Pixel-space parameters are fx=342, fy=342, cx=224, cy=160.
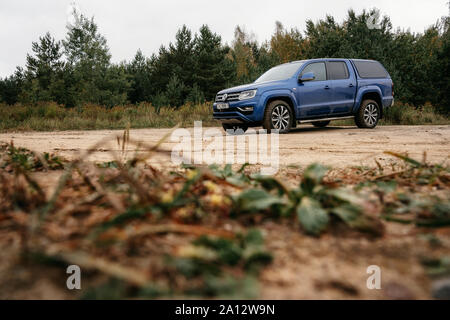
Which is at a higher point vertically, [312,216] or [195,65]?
[195,65]

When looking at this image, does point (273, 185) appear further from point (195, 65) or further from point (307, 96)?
point (195, 65)

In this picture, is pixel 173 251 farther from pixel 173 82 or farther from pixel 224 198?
pixel 173 82

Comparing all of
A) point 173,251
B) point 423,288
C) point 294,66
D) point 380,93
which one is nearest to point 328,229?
point 423,288

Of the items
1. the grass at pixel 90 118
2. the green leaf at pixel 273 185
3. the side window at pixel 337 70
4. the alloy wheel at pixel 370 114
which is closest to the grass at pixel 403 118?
the alloy wheel at pixel 370 114

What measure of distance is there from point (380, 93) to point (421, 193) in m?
9.36

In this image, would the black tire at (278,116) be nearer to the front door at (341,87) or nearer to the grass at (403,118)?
the front door at (341,87)

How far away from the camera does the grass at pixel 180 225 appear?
2.43 ft

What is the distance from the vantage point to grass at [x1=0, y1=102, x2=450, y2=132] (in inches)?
472

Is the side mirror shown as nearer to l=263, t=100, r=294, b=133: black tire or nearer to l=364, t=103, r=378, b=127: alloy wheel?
l=263, t=100, r=294, b=133: black tire

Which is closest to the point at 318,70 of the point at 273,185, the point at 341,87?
the point at 341,87

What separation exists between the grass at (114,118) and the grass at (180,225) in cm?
1017

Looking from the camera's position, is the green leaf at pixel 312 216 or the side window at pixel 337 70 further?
the side window at pixel 337 70

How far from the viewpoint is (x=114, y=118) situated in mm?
14055

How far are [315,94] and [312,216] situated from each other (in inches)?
321
